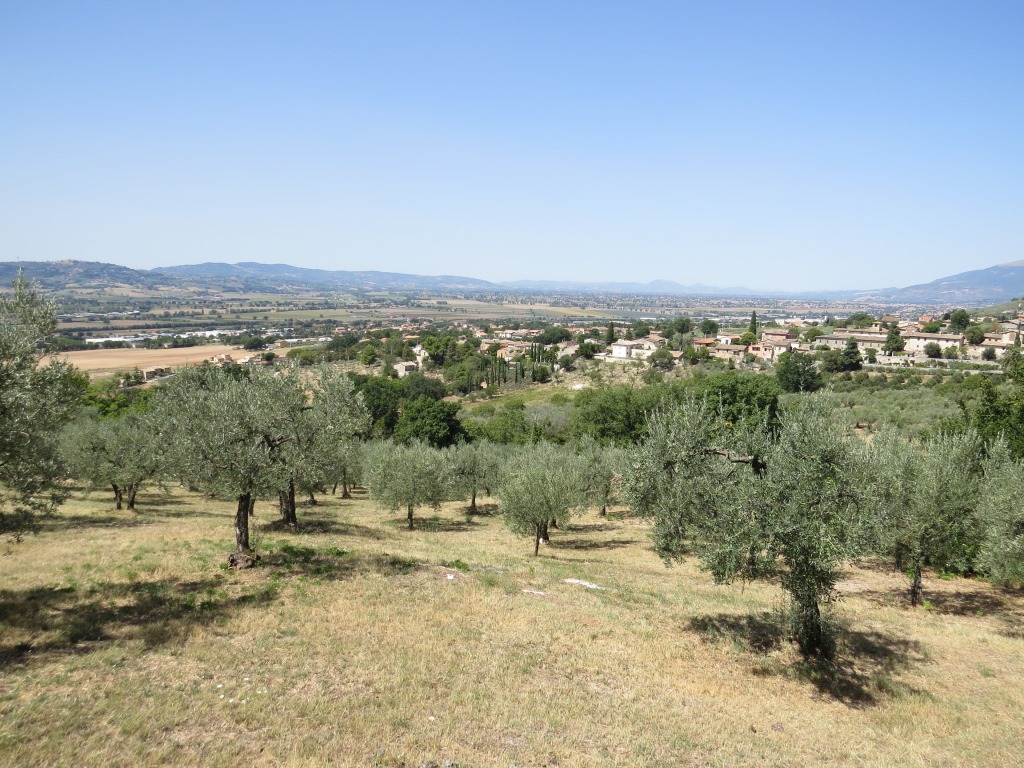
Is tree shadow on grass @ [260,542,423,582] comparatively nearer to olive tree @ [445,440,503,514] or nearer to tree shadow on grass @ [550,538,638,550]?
tree shadow on grass @ [550,538,638,550]

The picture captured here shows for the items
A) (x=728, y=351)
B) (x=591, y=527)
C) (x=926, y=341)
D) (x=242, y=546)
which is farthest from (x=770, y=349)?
(x=242, y=546)

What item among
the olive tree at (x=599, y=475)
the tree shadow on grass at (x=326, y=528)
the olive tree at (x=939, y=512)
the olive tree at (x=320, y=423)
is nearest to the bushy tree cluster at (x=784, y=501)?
the olive tree at (x=939, y=512)

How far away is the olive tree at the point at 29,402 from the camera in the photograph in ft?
48.2

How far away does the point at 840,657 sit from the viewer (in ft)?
59.5

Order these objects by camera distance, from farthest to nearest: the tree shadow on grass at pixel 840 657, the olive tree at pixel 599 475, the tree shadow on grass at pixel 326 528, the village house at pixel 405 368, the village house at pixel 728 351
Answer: the village house at pixel 728 351, the village house at pixel 405 368, the olive tree at pixel 599 475, the tree shadow on grass at pixel 326 528, the tree shadow on grass at pixel 840 657

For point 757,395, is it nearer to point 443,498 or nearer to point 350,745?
point 443,498

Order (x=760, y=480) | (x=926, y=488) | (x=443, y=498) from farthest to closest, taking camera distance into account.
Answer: (x=443, y=498)
(x=926, y=488)
(x=760, y=480)

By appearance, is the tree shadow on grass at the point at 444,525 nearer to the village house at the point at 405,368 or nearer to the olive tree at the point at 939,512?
the olive tree at the point at 939,512

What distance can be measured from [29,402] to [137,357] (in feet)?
553

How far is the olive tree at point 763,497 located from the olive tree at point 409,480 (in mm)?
21996

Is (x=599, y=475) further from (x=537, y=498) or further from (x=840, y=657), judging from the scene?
(x=840, y=657)

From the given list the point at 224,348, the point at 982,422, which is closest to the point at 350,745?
the point at 982,422

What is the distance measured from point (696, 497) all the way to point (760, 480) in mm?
2180

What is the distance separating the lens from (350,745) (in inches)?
437
